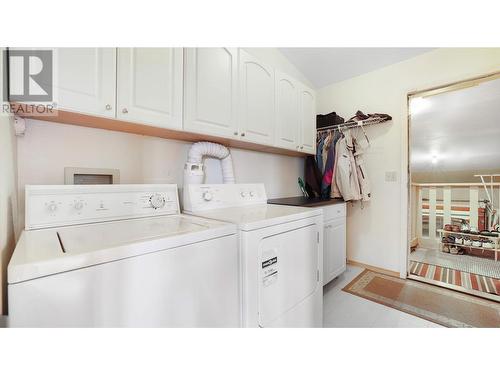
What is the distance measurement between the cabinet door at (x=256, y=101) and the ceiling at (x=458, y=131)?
5.69ft

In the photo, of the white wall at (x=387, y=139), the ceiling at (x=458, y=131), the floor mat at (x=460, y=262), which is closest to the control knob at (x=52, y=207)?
the white wall at (x=387, y=139)

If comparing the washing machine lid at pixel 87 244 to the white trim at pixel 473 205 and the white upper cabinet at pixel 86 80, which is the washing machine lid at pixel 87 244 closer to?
the white upper cabinet at pixel 86 80

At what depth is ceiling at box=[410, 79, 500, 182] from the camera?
8.44 ft

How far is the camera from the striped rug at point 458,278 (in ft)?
6.62

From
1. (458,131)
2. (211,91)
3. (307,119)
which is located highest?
(458,131)

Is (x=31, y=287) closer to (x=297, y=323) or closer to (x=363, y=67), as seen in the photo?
(x=297, y=323)

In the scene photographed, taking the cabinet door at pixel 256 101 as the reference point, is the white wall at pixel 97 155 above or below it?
below

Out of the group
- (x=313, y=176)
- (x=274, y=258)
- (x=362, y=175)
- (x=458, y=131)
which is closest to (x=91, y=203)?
(x=274, y=258)

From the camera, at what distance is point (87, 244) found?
655 millimetres

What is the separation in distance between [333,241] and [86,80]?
7.21 feet

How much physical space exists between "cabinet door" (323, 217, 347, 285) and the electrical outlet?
0.78 m

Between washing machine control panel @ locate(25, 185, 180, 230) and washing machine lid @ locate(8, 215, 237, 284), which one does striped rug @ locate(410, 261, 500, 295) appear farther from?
washing machine control panel @ locate(25, 185, 180, 230)

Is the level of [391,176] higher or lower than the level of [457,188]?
higher

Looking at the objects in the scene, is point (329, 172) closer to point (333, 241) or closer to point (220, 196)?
point (333, 241)
